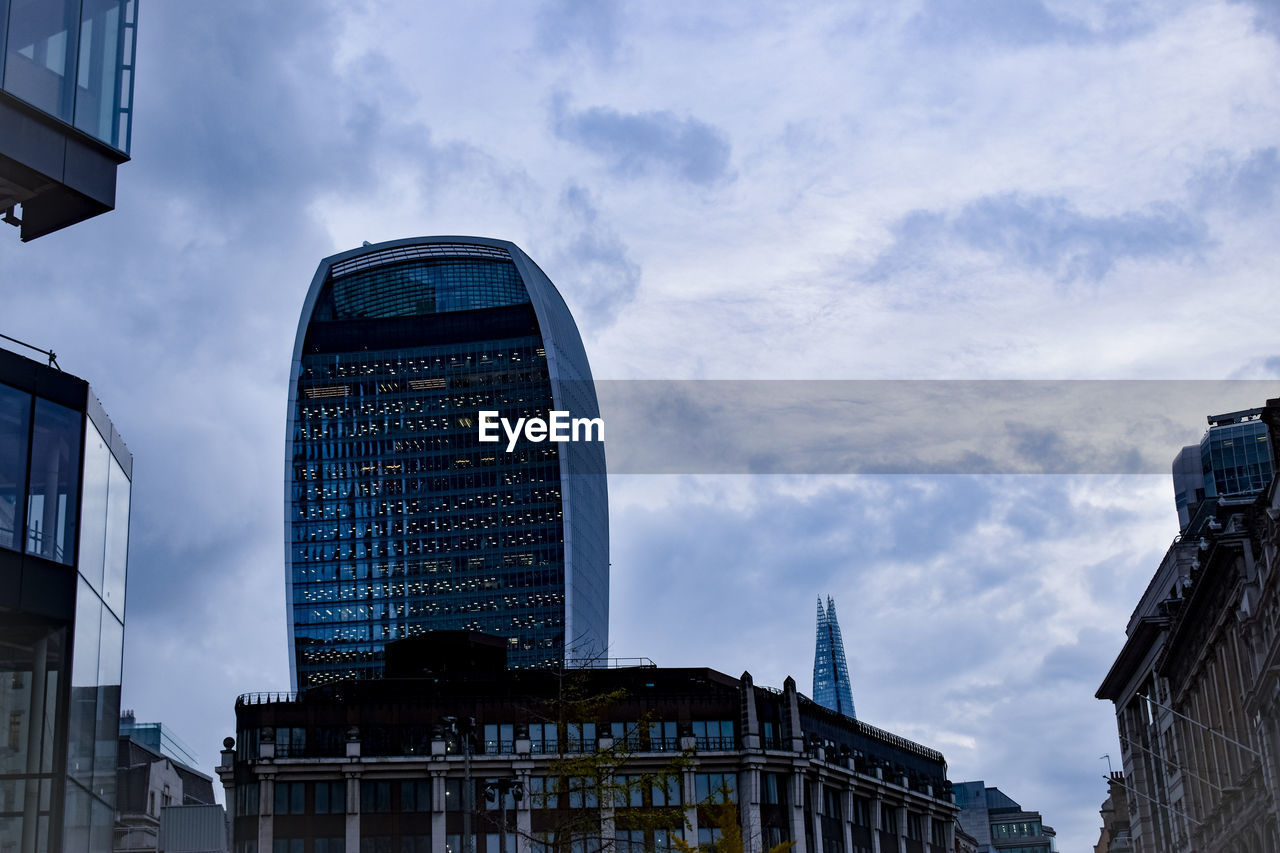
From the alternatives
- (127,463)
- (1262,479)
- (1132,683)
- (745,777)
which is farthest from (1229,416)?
(127,463)

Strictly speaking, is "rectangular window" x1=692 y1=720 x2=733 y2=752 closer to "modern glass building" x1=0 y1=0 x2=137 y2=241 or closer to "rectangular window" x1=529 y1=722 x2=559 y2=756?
"rectangular window" x1=529 y1=722 x2=559 y2=756

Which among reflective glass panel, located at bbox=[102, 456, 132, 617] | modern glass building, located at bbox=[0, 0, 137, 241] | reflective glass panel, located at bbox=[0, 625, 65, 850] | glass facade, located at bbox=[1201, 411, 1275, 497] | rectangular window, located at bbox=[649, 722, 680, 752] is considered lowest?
Result: reflective glass panel, located at bbox=[0, 625, 65, 850]

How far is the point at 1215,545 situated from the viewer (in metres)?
74.1

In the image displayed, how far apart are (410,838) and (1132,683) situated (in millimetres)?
55953

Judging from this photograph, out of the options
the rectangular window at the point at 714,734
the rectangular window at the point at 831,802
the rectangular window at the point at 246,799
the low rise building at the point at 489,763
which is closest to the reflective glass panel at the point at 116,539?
the low rise building at the point at 489,763

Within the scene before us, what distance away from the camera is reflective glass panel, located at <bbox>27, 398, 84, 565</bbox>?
36.6 m

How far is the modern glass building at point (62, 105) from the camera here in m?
38.3

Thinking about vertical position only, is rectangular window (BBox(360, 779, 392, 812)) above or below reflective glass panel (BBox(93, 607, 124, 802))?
above

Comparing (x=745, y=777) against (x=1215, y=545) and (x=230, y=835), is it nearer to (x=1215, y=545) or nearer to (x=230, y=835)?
(x=230, y=835)

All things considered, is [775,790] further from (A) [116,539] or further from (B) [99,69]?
(B) [99,69]

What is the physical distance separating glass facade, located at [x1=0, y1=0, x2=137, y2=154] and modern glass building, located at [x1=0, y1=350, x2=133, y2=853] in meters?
7.07

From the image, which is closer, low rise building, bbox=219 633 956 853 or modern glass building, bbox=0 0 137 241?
modern glass building, bbox=0 0 137 241

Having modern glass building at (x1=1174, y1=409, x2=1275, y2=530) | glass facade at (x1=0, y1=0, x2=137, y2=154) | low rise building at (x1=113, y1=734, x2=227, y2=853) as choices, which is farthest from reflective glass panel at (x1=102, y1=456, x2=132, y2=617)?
modern glass building at (x1=1174, y1=409, x2=1275, y2=530)

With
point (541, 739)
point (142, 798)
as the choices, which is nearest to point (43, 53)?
point (142, 798)
